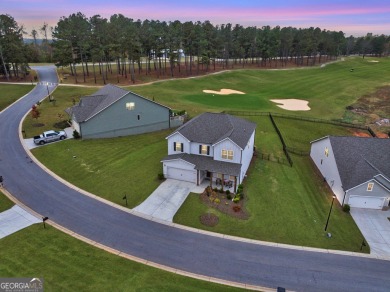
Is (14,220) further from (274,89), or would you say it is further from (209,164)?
(274,89)

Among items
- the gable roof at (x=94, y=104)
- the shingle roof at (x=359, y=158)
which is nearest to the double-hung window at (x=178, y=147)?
the gable roof at (x=94, y=104)

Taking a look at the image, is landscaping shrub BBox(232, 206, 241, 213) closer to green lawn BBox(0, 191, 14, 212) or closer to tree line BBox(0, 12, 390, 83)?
green lawn BBox(0, 191, 14, 212)

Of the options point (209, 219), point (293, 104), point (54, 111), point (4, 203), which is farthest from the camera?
point (293, 104)

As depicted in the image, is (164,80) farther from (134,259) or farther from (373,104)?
(134,259)

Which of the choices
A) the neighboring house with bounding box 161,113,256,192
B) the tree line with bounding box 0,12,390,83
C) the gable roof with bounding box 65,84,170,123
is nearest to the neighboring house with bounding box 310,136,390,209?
the neighboring house with bounding box 161,113,256,192

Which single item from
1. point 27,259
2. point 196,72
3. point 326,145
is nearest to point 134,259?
point 27,259

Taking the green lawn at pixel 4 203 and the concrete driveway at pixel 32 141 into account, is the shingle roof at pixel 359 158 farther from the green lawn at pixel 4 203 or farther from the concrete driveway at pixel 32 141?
the concrete driveway at pixel 32 141

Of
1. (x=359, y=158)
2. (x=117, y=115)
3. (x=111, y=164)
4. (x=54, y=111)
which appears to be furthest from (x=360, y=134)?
(x=54, y=111)
